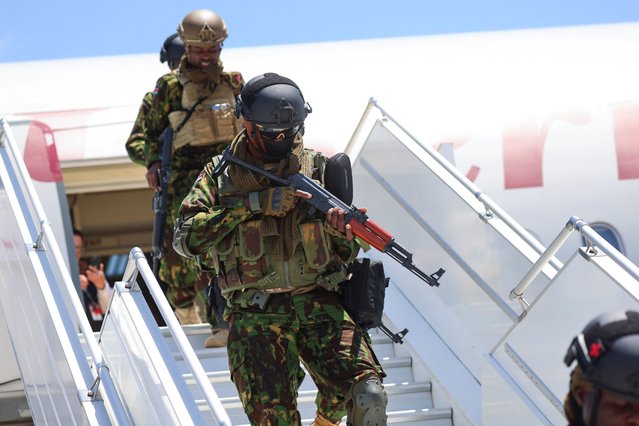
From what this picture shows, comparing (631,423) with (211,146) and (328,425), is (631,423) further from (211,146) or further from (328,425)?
(211,146)

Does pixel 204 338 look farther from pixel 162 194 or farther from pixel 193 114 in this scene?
pixel 193 114

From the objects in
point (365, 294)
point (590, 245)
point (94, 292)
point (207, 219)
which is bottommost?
point (590, 245)

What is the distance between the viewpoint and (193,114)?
663 cm

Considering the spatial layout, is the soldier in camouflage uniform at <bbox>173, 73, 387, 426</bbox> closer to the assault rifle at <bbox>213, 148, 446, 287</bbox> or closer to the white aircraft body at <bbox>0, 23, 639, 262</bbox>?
the assault rifle at <bbox>213, 148, 446, 287</bbox>

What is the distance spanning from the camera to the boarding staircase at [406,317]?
462 centimetres

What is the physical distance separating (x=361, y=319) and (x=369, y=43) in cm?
751

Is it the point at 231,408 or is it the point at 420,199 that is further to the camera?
the point at 420,199

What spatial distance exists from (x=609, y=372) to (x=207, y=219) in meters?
2.70

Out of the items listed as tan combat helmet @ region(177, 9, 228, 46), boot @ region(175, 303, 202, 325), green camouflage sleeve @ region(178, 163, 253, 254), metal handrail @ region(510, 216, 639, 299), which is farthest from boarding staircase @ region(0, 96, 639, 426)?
tan combat helmet @ region(177, 9, 228, 46)

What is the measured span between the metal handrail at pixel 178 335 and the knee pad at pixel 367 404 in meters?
0.54

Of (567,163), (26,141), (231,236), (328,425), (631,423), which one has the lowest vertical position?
(631,423)

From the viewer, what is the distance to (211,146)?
6.79 m

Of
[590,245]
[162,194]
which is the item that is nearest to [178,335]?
[590,245]

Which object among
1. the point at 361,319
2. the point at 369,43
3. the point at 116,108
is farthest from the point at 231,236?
the point at 369,43
